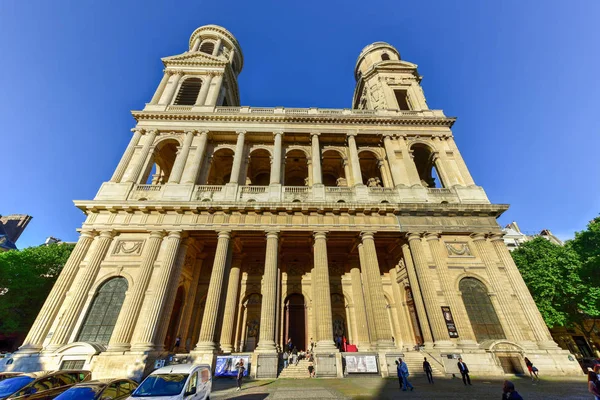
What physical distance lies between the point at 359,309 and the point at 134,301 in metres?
13.5

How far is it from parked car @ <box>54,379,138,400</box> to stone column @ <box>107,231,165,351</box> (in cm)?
751

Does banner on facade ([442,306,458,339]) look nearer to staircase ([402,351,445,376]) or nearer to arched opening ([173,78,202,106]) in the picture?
staircase ([402,351,445,376])

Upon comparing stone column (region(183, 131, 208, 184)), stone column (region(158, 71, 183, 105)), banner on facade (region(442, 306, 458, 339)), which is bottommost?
banner on facade (region(442, 306, 458, 339))

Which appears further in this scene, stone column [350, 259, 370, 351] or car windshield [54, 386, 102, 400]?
stone column [350, 259, 370, 351]

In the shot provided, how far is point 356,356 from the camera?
13430mm

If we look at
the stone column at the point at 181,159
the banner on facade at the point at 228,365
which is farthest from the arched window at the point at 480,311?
the stone column at the point at 181,159

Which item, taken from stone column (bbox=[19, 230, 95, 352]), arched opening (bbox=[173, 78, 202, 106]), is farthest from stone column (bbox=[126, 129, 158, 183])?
arched opening (bbox=[173, 78, 202, 106])

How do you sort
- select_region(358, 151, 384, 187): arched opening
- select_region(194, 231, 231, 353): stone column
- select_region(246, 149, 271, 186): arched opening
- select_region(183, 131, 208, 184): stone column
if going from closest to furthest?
select_region(194, 231, 231, 353): stone column
select_region(183, 131, 208, 184): stone column
select_region(246, 149, 271, 186): arched opening
select_region(358, 151, 384, 187): arched opening

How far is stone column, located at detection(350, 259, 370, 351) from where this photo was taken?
50.6 feet

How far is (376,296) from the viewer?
1528cm

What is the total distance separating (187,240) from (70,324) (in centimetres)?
722

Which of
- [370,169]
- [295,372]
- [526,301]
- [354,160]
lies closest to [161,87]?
[354,160]

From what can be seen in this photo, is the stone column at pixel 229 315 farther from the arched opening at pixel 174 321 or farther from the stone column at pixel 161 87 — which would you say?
the stone column at pixel 161 87

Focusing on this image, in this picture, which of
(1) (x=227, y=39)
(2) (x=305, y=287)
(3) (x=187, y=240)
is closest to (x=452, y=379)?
(2) (x=305, y=287)
